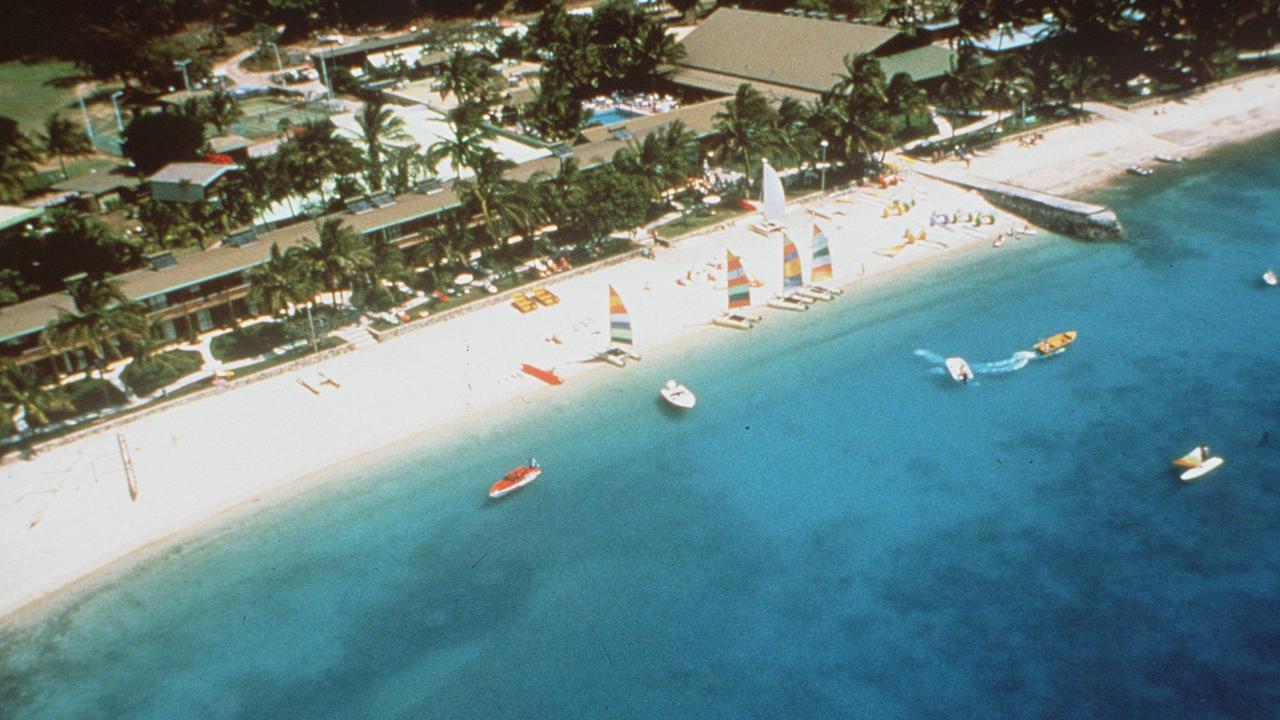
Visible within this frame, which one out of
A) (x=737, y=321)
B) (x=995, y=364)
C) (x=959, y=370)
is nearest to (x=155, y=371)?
(x=737, y=321)

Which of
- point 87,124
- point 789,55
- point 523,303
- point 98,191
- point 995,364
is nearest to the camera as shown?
point 995,364

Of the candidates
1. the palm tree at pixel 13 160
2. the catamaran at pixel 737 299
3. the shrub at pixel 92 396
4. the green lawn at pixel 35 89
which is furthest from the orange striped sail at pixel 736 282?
the green lawn at pixel 35 89

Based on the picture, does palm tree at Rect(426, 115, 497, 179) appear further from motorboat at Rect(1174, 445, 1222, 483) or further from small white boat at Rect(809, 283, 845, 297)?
motorboat at Rect(1174, 445, 1222, 483)

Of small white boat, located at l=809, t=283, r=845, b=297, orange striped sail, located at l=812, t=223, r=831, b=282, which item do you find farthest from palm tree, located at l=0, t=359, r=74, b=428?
orange striped sail, located at l=812, t=223, r=831, b=282

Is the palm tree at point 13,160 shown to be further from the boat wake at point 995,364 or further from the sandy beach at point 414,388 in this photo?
the boat wake at point 995,364

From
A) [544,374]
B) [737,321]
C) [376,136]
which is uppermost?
[376,136]

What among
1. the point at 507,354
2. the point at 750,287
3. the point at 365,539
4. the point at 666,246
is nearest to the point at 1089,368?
the point at 750,287

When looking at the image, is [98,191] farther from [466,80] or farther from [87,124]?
[466,80]

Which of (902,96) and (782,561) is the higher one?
(902,96)
